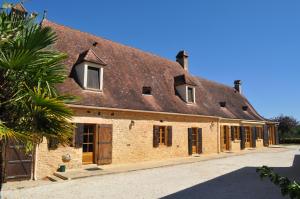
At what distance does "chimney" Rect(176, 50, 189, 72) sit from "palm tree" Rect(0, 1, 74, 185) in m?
17.6

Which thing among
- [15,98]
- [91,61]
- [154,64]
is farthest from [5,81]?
[154,64]

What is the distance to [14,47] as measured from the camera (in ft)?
14.7

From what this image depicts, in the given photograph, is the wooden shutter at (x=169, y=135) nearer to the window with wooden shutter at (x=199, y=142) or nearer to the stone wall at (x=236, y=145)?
the window with wooden shutter at (x=199, y=142)

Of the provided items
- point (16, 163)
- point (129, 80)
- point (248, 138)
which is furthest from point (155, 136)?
point (248, 138)

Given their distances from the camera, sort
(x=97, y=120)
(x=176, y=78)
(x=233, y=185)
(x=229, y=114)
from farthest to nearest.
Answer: (x=229, y=114) → (x=176, y=78) → (x=97, y=120) → (x=233, y=185)

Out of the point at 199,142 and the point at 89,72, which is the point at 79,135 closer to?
the point at 89,72

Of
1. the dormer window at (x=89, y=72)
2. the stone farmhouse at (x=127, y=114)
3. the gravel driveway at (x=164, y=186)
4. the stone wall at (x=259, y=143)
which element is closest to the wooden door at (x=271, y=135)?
the stone wall at (x=259, y=143)

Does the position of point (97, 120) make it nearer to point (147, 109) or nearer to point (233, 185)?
point (147, 109)

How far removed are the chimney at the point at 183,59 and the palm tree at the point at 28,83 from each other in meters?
17.6

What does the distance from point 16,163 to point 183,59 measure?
15279mm

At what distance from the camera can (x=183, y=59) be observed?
21.9m

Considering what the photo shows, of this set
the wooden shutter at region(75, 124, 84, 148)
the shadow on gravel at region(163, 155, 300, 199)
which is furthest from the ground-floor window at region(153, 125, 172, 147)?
the shadow on gravel at region(163, 155, 300, 199)

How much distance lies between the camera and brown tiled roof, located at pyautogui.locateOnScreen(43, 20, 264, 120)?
42.6 ft

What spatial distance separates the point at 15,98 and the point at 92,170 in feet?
24.4
